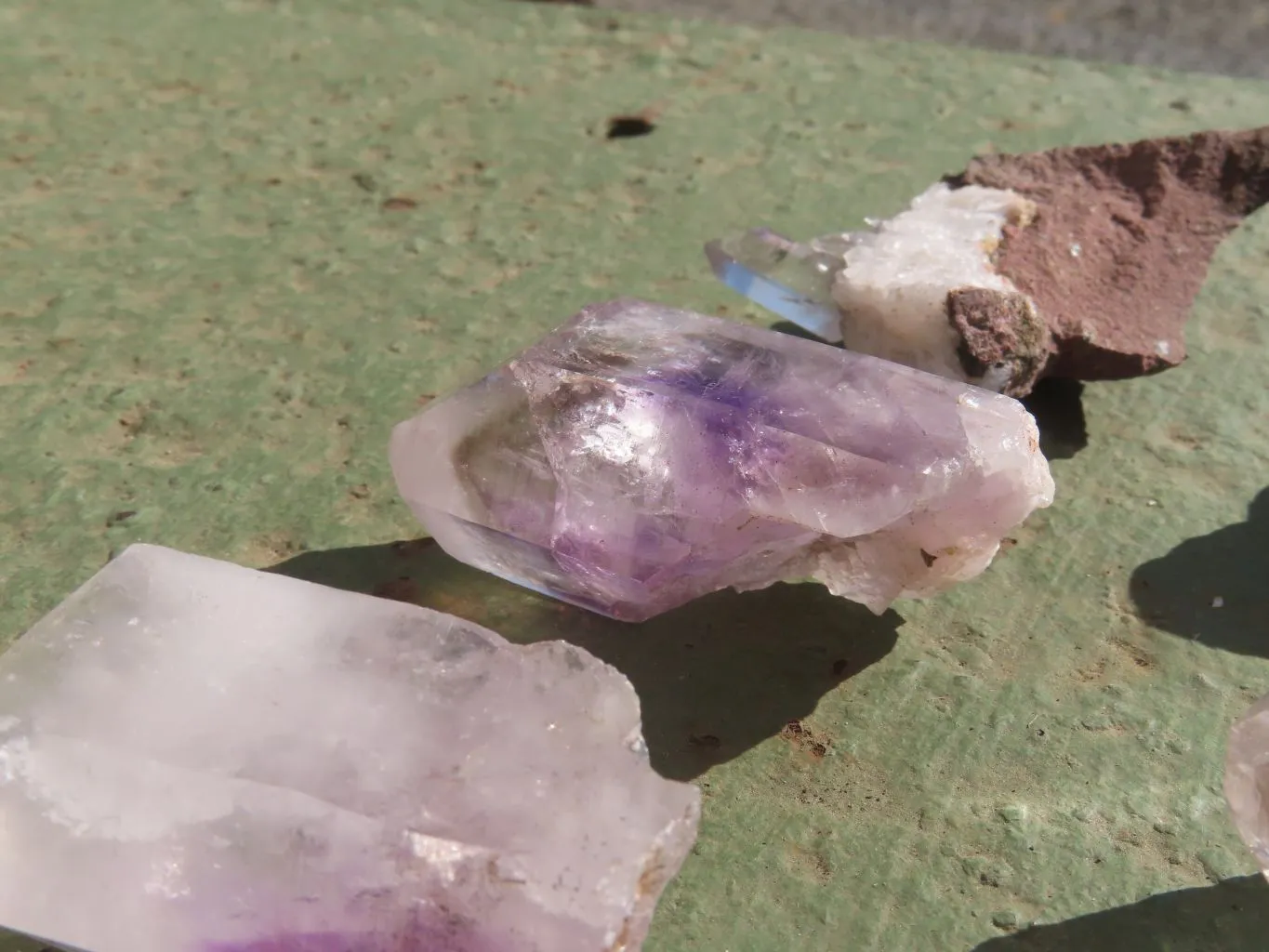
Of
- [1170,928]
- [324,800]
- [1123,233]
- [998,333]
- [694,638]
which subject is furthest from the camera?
[1123,233]

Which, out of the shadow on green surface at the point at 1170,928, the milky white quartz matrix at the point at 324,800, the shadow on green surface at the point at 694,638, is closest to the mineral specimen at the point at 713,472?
the shadow on green surface at the point at 694,638

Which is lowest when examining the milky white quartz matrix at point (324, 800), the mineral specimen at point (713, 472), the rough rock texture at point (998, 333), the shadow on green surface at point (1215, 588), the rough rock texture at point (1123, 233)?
the shadow on green surface at point (1215, 588)

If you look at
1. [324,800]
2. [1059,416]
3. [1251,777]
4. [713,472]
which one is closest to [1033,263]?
[1059,416]

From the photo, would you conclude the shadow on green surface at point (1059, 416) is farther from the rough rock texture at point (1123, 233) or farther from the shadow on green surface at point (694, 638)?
the shadow on green surface at point (694, 638)

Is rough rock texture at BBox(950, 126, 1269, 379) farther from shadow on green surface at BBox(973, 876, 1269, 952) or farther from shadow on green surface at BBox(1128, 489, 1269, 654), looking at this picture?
shadow on green surface at BBox(973, 876, 1269, 952)

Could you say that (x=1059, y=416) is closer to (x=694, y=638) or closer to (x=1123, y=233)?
(x=1123, y=233)
